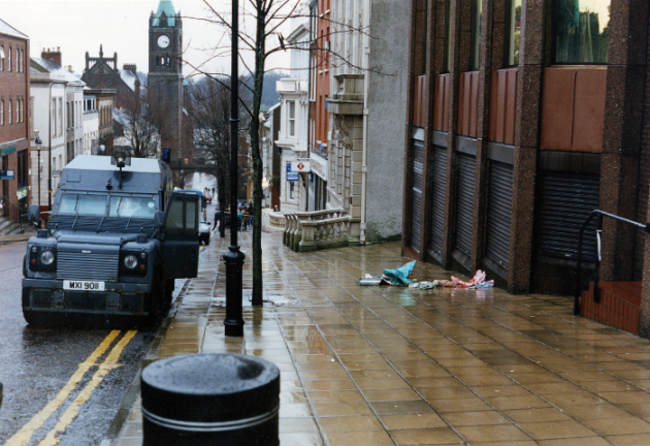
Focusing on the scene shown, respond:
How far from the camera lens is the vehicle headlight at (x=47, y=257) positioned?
12.3 m

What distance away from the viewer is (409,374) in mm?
8508

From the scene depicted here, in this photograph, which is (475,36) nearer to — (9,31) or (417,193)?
(417,193)

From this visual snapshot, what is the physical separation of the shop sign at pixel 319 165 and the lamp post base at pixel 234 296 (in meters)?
27.5

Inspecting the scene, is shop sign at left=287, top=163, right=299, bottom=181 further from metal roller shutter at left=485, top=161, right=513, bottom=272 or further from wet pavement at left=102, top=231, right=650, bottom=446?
wet pavement at left=102, top=231, right=650, bottom=446

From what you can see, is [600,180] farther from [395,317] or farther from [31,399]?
[31,399]

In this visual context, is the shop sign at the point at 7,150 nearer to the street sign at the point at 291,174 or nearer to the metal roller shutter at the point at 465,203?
the street sign at the point at 291,174

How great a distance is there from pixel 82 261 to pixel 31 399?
4.23 meters

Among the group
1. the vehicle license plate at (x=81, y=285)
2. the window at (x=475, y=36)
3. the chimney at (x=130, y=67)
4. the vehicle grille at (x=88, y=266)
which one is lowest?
the vehicle license plate at (x=81, y=285)

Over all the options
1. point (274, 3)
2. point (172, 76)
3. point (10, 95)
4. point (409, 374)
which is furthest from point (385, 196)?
point (172, 76)

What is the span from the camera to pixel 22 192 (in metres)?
57.3

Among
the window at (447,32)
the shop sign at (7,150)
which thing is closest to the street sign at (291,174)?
the shop sign at (7,150)

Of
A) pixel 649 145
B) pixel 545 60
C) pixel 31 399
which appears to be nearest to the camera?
pixel 31 399

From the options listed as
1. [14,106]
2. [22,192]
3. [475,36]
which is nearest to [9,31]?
[14,106]

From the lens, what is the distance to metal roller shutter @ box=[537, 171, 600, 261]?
13.1 meters
